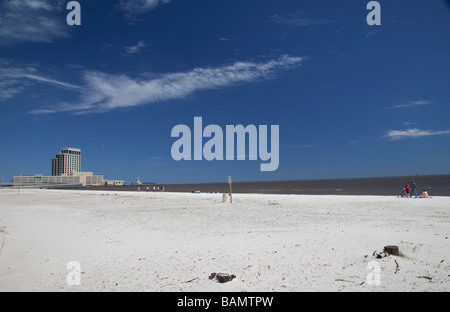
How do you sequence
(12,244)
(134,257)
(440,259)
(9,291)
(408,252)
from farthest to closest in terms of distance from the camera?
(12,244) < (134,257) < (408,252) < (440,259) < (9,291)

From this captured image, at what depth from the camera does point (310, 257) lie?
24.5ft

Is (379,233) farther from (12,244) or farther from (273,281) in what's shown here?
(12,244)

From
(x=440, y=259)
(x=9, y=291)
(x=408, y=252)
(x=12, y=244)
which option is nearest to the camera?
(x=9, y=291)

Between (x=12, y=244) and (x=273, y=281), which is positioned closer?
(x=273, y=281)

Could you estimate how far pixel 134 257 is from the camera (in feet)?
26.5
